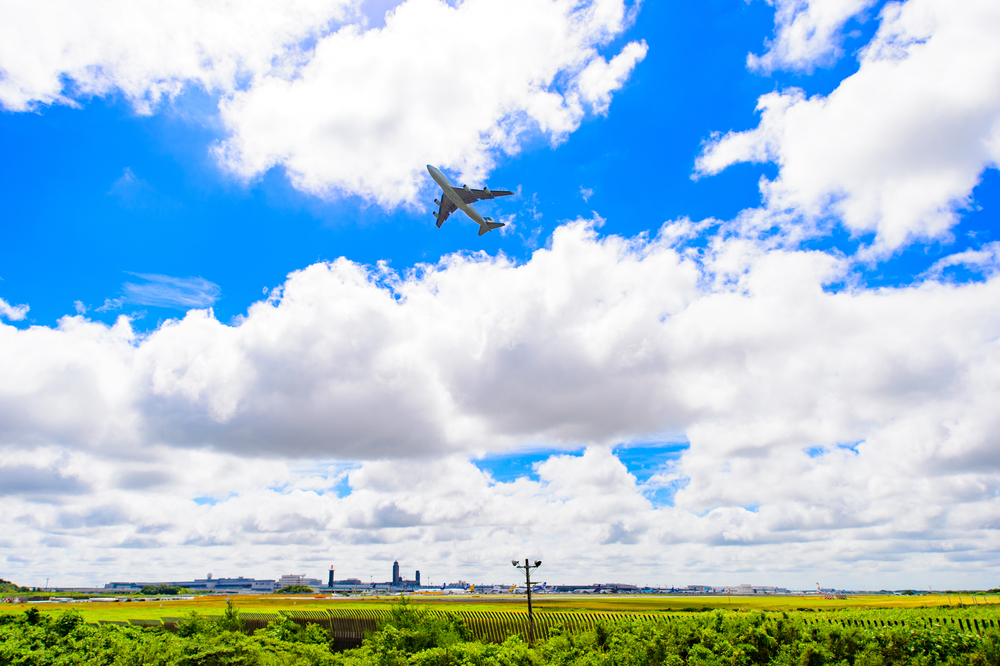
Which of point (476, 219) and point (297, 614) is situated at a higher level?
point (476, 219)

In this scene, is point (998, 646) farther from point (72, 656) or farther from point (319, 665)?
point (72, 656)

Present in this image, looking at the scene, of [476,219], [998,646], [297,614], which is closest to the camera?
[998,646]

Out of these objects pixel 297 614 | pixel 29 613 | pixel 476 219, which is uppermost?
pixel 476 219

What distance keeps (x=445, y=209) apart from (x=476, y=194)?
5797mm

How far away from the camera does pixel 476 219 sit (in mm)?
90625

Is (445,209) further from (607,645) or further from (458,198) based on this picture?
(607,645)

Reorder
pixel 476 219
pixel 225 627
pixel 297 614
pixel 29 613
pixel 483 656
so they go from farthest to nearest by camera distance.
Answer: pixel 476 219, pixel 297 614, pixel 225 627, pixel 29 613, pixel 483 656

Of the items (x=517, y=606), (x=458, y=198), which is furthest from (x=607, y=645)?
(x=458, y=198)

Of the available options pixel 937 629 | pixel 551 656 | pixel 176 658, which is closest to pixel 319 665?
pixel 176 658

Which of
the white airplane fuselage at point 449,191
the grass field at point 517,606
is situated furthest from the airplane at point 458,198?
the grass field at point 517,606

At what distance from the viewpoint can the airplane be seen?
277 feet

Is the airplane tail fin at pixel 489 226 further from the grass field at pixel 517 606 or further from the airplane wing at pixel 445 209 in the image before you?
the grass field at pixel 517 606

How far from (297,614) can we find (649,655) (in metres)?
51.2

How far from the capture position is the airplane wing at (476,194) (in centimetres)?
8577
